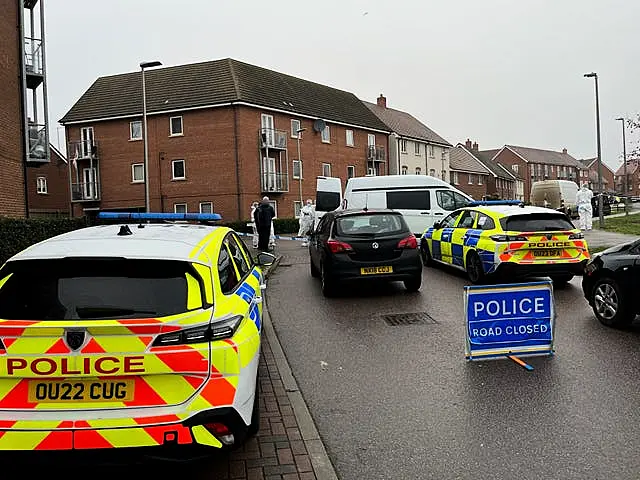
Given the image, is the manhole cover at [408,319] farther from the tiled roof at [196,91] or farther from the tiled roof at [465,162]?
the tiled roof at [465,162]

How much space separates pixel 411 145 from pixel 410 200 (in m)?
37.0

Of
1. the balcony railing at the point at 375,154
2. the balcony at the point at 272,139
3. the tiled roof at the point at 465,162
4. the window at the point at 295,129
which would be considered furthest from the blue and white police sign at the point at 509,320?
the tiled roof at the point at 465,162

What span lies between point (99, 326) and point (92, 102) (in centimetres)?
4241

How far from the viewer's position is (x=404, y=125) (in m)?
58.0

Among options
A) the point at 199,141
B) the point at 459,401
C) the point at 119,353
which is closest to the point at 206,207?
the point at 199,141

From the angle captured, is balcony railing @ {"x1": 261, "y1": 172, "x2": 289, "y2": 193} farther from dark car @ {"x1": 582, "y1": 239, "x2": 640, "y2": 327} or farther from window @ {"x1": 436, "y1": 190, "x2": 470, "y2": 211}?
dark car @ {"x1": 582, "y1": 239, "x2": 640, "y2": 327}

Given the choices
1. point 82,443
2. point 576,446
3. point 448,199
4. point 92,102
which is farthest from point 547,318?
point 92,102

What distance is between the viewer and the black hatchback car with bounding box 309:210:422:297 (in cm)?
1033

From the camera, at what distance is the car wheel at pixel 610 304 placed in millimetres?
7438

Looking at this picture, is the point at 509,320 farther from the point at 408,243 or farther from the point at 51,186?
the point at 51,186

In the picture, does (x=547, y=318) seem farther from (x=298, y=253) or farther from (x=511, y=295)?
(x=298, y=253)

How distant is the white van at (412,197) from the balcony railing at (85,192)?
24.5 metres

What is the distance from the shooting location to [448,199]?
2042cm

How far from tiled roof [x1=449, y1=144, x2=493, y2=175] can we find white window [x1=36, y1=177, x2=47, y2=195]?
4128 centimetres
